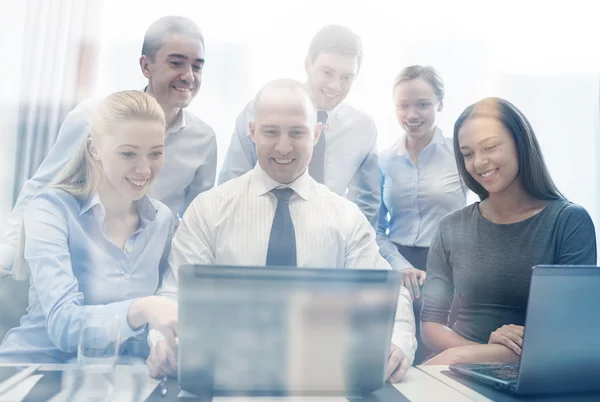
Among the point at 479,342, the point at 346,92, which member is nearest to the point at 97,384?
the point at 479,342

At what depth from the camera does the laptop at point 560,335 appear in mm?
821

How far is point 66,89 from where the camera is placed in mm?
1652

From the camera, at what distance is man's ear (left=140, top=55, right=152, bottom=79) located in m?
1.67

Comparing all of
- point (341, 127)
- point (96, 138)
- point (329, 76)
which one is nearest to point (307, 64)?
point (329, 76)

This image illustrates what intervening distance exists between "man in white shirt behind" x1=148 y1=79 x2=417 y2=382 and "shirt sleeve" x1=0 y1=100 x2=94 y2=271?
14.7 inches

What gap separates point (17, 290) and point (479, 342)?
112cm

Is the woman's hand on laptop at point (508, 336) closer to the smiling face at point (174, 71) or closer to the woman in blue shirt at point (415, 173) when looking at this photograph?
the woman in blue shirt at point (415, 173)

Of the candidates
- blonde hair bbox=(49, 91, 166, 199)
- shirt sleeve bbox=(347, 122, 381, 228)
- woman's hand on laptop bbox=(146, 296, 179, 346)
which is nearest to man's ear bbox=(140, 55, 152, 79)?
blonde hair bbox=(49, 91, 166, 199)

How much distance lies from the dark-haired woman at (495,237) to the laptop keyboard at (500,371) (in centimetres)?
41

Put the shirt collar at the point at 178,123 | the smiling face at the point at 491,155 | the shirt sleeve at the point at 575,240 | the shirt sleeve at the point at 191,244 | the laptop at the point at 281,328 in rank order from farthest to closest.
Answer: the shirt collar at the point at 178,123, the smiling face at the point at 491,155, the shirt sleeve at the point at 575,240, the shirt sleeve at the point at 191,244, the laptop at the point at 281,328

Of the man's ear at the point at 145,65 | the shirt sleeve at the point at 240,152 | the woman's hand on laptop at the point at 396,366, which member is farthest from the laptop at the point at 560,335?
the man's ear at the point at 145,65

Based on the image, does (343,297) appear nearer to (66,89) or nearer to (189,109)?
(189,109)

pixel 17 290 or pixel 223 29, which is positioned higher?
pixel 223 29

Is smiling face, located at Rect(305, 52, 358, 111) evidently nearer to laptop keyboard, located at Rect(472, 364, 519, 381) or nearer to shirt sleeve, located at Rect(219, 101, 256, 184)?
shirt sleeve, located at Rect(219, 101, 256, 184)
